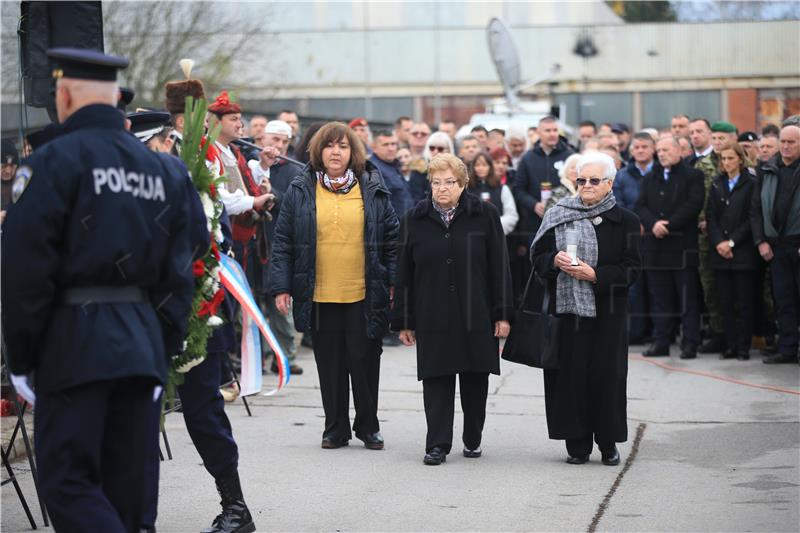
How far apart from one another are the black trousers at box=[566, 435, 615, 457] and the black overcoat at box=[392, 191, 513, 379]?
0.66 meters

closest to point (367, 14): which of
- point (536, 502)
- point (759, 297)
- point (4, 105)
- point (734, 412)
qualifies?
point (4, 105)

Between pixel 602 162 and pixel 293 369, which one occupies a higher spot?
pixel 602 162

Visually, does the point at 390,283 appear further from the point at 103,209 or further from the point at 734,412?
the point at 103,209

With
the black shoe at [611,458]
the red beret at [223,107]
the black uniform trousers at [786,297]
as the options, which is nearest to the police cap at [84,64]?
the red beret at [223,107]

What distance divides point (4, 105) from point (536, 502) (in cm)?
1098

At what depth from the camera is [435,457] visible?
8.32 m

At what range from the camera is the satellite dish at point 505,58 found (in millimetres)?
25766

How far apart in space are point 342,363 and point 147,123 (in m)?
2.61

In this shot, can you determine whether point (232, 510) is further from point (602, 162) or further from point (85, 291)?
point (602, 162)

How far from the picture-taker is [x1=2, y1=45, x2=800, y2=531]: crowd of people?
4801 millimetres

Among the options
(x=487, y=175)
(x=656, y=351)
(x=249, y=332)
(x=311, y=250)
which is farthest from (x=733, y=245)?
(x=249, y=332)

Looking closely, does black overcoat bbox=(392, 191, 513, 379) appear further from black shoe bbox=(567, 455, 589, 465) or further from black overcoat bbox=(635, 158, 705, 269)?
black overcoat bbox=(635, 158, 705, 269)

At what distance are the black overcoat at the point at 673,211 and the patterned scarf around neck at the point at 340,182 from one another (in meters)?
5.39

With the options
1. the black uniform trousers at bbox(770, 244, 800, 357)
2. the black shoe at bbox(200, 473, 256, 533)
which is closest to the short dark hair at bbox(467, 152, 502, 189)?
the black uniform trousers at bbox(770, 244, 800, 357)
